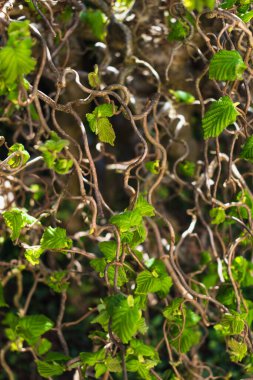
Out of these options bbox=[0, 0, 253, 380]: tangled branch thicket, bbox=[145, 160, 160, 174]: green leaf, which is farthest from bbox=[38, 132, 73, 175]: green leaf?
bbox=[145, 160, 160, 174]: green leaf

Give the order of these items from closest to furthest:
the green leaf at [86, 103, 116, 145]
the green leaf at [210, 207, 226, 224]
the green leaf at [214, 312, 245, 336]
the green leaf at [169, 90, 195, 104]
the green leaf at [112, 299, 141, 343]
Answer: the green leaf at [112, 299, 141, 343], the green leaf at [86, 103, 116, 145], the green leaf at [214, 312, 245, 336], the green leaf at [210, 207, 226, 224], the green leaf at [169, 90, 195, 104]

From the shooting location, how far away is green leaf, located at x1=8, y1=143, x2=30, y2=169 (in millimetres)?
1194

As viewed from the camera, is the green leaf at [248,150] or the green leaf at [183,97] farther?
the green leaf at [183,97]

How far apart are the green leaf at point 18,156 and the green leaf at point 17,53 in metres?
0.20

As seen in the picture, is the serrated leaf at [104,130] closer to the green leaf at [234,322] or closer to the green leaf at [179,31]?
the green leaf at [179,31]

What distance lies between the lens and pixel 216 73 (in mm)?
1219

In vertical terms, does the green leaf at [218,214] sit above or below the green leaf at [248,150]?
below

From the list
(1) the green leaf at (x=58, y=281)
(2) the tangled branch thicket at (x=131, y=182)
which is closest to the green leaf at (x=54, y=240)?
(2) the tangled branch thicket at (x=131, y=182)

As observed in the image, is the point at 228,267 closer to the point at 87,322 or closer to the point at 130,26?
the point at 130,26

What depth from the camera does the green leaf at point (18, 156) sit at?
1.19 meters

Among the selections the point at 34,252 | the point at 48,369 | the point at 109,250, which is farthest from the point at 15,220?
the point at 48,369

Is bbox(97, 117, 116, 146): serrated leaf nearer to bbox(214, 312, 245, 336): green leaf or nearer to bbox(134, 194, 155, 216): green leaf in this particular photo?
bbox(134, 194, 155, 216): green leaf

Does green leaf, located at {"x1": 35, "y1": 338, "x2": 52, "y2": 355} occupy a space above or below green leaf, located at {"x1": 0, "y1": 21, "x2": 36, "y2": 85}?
below

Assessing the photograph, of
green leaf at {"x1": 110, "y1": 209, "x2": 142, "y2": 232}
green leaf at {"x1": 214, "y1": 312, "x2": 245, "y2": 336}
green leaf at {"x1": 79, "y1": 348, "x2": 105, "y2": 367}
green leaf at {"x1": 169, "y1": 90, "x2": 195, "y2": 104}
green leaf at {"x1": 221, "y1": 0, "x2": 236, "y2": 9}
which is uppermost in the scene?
green leaf at {"x1": 221, "y1": 0, "x2": 236, "y2": 9}
